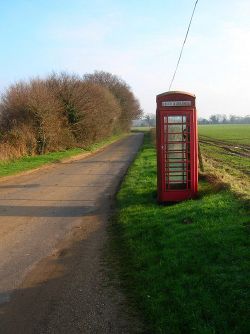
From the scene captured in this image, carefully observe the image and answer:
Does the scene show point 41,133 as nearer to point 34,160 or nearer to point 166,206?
point 34,160

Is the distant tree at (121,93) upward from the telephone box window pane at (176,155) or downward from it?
upward

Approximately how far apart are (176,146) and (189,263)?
18.9ft

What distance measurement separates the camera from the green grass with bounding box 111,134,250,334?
16.8 feet

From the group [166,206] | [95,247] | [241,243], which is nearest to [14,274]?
[95,247]

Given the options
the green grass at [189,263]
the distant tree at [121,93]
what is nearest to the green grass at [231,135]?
the distant tree at [121,93]

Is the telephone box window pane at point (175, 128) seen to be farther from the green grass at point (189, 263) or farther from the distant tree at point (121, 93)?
the distant tree at point (121, 93)

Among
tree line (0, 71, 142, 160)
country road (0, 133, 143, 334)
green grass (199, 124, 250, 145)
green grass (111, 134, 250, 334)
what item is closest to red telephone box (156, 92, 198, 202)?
Result: green grass (111, 134, 250, 334)

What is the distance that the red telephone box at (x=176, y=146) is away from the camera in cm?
A: 1191

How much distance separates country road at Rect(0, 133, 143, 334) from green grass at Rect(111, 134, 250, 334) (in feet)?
1.25

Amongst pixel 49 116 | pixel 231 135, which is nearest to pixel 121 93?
pixel 231 135

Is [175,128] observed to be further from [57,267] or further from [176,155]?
[57,267]

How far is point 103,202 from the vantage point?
1388cm

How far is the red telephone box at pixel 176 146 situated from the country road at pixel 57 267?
190 cm

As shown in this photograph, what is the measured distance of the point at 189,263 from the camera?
6.80 meters
